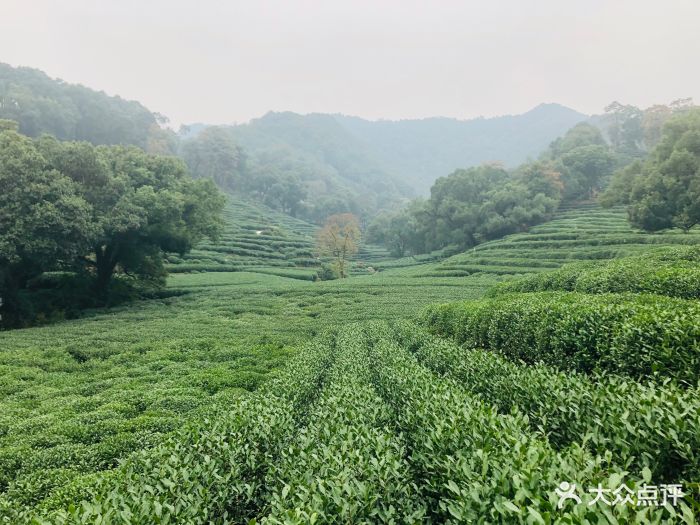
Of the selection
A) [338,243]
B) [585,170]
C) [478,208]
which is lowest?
[338,243]

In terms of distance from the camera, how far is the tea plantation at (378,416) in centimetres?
394

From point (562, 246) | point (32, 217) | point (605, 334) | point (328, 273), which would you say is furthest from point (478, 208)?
point (605, 334)

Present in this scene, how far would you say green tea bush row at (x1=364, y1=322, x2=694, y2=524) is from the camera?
2.95m

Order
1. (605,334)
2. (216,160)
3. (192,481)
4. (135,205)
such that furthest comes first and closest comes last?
(216,160), (135,205), (605,334), (192,481)

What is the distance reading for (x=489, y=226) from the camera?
61156 millimetres

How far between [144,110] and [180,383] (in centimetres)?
13280

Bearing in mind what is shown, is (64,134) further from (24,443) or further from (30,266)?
(24,443)

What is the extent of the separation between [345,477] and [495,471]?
1.56m

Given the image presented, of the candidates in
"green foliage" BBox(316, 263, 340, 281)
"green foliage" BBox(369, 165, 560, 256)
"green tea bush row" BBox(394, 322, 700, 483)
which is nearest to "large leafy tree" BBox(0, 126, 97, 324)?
"green tea bush row" BBox(394, 322, 700, 483)

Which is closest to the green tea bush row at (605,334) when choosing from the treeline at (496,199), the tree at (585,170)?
the treeline at (496,199)

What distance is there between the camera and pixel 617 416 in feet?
15.7

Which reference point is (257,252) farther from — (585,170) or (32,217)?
(585,170)

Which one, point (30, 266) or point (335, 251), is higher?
point (30, 266)

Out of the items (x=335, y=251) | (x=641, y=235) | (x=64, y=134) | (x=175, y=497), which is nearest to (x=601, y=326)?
(x=175, y=497)
